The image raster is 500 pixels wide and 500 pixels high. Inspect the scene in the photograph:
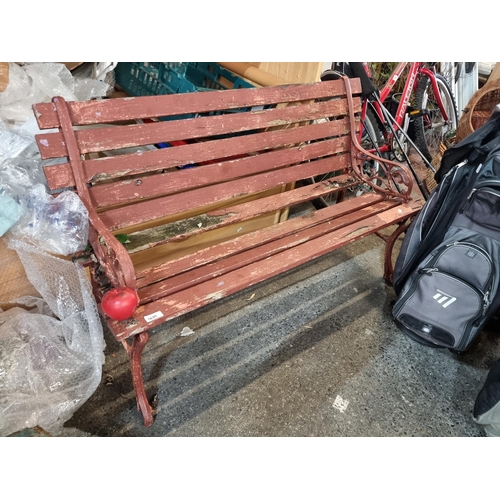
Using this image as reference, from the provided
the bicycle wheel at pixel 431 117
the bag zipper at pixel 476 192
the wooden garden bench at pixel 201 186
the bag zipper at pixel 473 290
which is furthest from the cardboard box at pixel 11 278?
the bicycle wheel at pixel 431 117

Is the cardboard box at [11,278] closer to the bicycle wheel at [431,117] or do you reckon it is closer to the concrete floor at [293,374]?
the concrete floor at [293,374]

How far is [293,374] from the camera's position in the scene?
2.03 metres

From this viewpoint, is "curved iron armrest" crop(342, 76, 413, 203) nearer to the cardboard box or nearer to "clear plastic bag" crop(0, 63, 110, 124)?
"clear plastic bag" crop(0, 63, 110, 124)

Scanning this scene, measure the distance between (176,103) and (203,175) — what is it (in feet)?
1.20

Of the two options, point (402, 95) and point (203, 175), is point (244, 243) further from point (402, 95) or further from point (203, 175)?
point (402, 95)

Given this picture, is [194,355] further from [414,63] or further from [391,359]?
[414,63]

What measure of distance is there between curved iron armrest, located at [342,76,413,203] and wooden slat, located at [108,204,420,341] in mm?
134

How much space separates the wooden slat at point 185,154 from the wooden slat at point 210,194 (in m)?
0.14

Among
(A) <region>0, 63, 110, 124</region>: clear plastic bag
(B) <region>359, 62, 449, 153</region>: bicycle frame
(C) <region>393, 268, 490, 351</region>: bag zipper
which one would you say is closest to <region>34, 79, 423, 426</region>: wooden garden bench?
(A) <region>0, 63, 110, 124</region>: clear plastic bag

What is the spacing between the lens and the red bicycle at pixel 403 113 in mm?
2969

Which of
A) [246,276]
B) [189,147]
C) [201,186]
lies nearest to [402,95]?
[201,186]

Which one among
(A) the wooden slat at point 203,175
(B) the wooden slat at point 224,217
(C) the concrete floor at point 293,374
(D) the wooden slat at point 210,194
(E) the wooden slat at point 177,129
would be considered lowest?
(C) the concrete floor at point 293,374

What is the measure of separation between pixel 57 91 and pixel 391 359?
2364mm

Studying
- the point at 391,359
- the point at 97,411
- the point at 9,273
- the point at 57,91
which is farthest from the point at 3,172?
the point at 391,359
